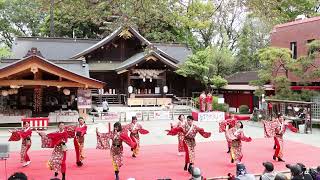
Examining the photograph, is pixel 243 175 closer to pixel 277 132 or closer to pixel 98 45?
pixel 277 132

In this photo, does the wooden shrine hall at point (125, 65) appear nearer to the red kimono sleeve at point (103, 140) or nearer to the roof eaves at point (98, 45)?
the roof eaves at point (98, 45)

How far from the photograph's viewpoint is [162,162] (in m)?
13.4

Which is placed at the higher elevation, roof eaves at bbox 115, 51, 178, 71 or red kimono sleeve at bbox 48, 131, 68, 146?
roof eaves at bbox 115, 51, 178, 71

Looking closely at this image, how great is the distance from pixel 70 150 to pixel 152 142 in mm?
3913

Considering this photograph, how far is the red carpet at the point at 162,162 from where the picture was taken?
11.7 meters

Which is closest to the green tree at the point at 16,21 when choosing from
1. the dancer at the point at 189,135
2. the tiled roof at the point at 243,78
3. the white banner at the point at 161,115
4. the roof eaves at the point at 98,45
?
the roof eaves at the point at 98,45

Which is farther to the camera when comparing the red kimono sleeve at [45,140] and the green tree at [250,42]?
the green tree at [250,42]

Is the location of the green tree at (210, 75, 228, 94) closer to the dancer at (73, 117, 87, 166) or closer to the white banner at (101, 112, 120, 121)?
the white banner at (101, 112, 120, 121)

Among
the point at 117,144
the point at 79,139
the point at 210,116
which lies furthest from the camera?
the point at 210,116

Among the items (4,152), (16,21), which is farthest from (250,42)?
(4,152)

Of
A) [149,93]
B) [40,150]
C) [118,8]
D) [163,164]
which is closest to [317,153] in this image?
[163,164]

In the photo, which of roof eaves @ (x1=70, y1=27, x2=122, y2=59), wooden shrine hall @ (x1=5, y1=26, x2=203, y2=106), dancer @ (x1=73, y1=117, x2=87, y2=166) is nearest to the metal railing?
wooden shrine hall @ (x1=5, y1=26, x2=203, y2=106)

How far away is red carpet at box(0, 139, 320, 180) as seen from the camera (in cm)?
1171

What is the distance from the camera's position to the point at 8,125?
22.7 metres
